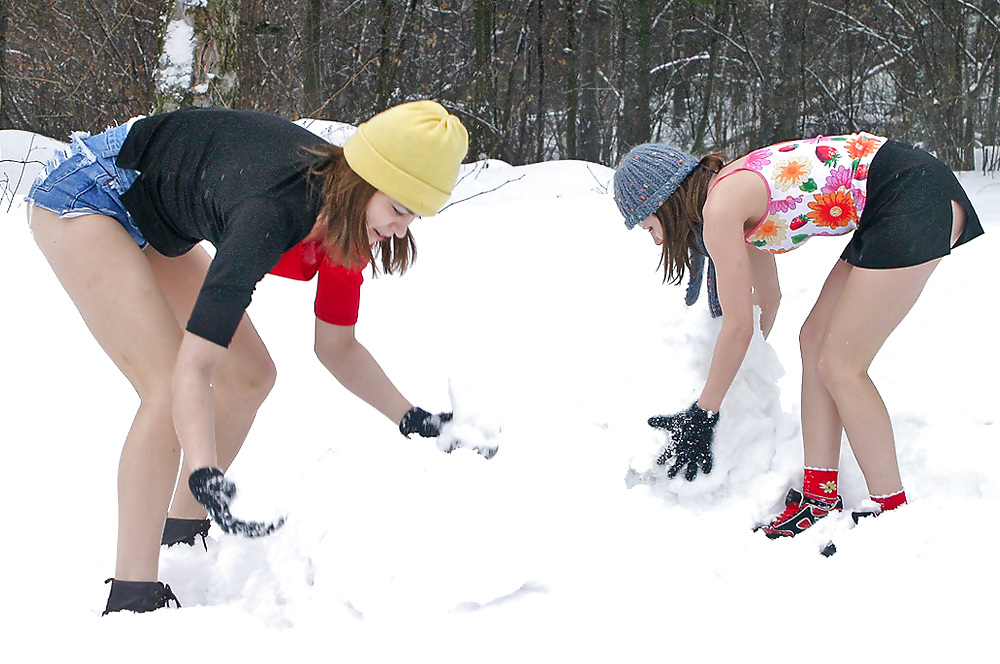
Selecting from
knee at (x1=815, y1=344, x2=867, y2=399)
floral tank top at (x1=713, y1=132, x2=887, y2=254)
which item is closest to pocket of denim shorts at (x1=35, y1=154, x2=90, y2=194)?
floral tank top at (x1=713, y1=132, x2=887, y2=254)

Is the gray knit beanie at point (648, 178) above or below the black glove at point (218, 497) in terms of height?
above

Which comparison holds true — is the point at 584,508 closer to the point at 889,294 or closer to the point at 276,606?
the point at 276,606

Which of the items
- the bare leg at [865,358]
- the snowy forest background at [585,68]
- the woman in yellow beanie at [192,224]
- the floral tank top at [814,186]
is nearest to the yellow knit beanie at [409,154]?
the woman in yellow beanie at [192,224]

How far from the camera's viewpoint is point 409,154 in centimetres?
173

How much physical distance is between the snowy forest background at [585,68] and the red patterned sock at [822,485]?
6.17 metres

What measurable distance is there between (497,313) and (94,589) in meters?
2.52

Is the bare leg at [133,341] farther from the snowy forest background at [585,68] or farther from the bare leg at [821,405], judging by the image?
the snowy forest background at [585,68]

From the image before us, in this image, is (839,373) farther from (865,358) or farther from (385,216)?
(385,216)

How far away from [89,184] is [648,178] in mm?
1299

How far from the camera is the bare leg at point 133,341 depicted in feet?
5.81

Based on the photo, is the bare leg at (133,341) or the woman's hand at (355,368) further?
the woman's hand at (355,368)

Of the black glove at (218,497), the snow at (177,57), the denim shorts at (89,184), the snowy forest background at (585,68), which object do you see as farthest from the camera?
the snowy forest background at (585,68)

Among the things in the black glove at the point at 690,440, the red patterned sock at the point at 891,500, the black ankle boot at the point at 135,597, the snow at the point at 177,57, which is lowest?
the black ankle boot at the point at 135,597

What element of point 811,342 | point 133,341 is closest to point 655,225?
point 811,342
